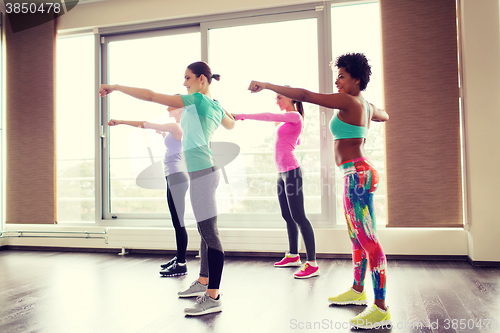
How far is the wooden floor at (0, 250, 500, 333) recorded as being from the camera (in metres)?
1.69

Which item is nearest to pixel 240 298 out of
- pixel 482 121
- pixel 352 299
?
pixel 352 299

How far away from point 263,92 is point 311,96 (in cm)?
208

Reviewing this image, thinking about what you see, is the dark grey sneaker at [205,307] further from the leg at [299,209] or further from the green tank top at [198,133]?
the leg at [299,209]

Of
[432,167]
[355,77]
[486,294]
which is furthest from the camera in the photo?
[432,167]

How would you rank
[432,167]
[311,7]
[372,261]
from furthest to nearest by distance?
[311,7]
[432,167]
[372,261]

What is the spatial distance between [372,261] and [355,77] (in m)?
0.91

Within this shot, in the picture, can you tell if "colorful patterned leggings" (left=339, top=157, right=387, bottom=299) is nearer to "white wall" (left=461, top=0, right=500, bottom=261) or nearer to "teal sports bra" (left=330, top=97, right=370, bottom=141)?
"teal sports bra" (left=330, top=97, right=370, bottom=141)

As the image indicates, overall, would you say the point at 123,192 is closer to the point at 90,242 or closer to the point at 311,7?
the point at 90,242

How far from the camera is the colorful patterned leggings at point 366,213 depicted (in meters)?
1.59

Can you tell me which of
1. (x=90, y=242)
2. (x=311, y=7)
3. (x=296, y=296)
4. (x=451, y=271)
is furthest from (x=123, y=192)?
(x=451, y=271)

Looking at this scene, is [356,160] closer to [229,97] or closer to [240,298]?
[240,298]

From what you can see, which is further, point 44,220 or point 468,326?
point 44,220

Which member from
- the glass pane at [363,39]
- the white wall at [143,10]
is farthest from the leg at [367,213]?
the white wall at [143,10]

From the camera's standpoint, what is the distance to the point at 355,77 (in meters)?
1.73
